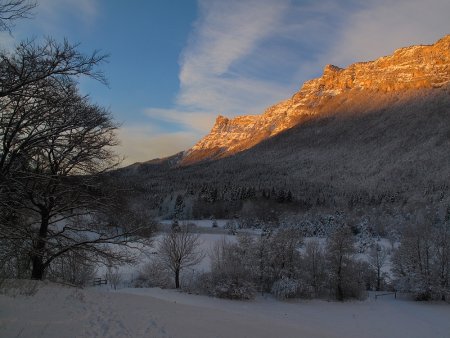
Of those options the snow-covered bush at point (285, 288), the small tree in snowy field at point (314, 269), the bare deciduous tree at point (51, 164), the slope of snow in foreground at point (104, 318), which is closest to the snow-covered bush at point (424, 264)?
the small tree in snowy field at point (314, 269)

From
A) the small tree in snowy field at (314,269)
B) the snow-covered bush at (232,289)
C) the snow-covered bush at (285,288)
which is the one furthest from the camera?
the small tree in snowy field at (314,269)

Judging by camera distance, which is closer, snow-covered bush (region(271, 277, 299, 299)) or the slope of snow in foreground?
the slope of snow in foreground

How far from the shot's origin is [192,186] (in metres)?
158

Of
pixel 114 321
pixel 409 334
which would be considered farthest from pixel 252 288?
pixel 114 321

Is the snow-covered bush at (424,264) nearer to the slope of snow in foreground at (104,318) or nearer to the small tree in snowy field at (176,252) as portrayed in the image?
the small tree in snowy field at (176,252)

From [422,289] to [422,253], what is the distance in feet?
17.7

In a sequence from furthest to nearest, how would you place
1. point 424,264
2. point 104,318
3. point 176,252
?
1. point 424,264
2. point 176,252
3. point 104,318

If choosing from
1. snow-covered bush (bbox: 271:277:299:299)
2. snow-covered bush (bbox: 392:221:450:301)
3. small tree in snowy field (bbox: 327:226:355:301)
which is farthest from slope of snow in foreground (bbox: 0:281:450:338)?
snow-covered bush (bbox: 392:221:450:301)

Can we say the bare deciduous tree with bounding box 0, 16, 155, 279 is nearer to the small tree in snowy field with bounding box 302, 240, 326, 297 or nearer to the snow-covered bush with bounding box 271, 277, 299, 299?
the snow-covered bush with bounding box 271, 277, 299, 299

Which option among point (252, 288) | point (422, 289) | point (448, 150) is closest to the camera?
point (252, 288)

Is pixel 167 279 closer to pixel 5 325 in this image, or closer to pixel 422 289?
pixel 422 289

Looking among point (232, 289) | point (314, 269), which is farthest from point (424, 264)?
point (232, 289)

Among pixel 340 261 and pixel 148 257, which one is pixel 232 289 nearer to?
pixel 340 261

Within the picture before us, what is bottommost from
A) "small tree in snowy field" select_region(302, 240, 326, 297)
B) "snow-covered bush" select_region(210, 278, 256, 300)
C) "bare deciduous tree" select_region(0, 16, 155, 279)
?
"snow-covered bush" select_region(210, 278, 256, 300)
